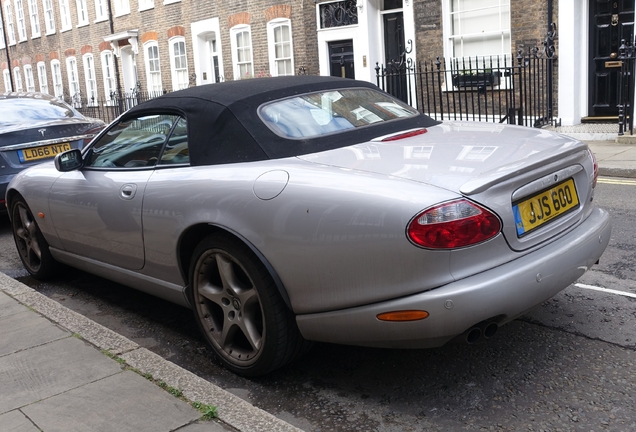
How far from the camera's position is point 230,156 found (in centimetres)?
370

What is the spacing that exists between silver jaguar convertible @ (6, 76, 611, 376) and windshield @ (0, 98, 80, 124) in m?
4.22

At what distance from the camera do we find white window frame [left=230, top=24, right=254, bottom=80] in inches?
793

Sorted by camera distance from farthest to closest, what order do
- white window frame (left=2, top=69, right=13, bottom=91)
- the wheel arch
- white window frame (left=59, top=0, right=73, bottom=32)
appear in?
1. white window frame (left=2, top=69, right=13, bottom=91)
2. white window frame (left=59, top=0, right=73, bottom=32)
3. the wheel arch

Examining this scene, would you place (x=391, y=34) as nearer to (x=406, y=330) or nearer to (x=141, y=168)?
(x=141, y=168)

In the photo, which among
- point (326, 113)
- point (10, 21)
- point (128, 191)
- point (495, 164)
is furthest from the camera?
point (10, 21)

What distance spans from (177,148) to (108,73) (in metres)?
25.9

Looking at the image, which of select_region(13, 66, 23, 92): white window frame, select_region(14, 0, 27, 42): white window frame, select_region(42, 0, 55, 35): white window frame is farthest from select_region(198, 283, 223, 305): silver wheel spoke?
select_region(13, 66, 23, 92): white window frame

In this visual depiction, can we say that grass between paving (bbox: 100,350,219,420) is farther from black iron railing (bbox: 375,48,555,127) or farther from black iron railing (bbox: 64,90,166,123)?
black iron railing (bbox: 64,90,166,123)

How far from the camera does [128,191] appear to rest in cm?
422

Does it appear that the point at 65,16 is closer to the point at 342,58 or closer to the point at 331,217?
the point at 342,58

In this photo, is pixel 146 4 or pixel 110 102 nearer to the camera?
pixel 146 4

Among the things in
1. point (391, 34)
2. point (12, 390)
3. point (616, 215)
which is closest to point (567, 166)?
point (12, 390)

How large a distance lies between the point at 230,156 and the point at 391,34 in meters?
13.7

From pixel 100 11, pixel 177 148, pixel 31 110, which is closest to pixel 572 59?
pixel 31 110
